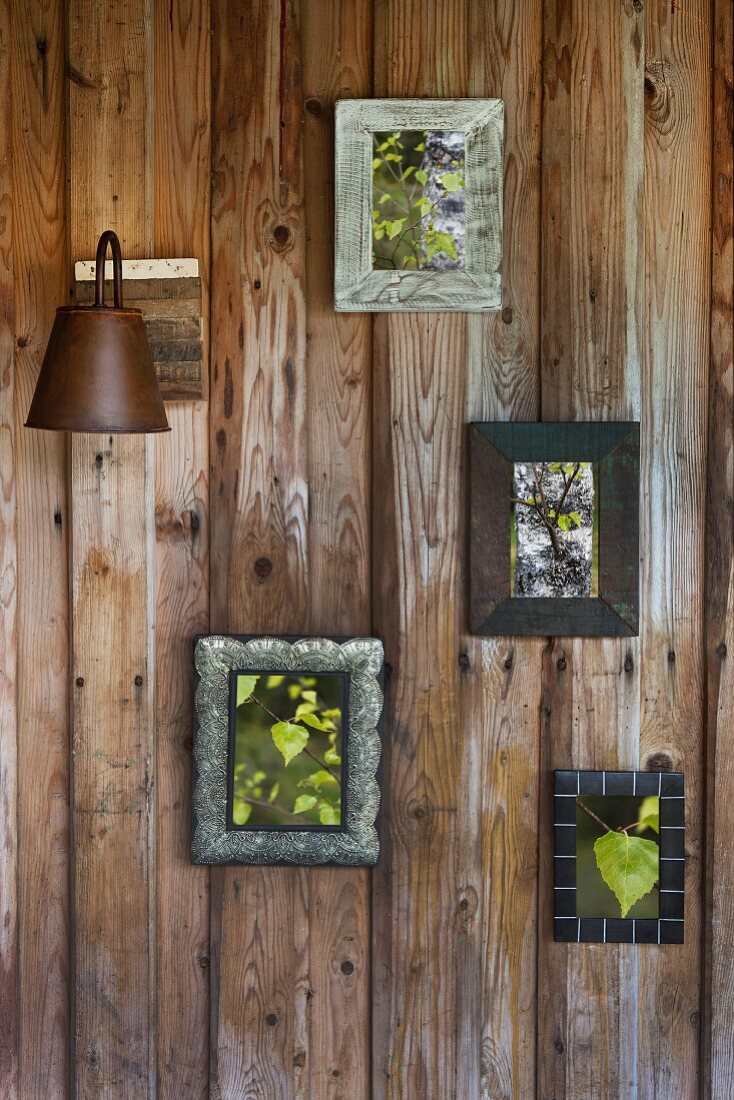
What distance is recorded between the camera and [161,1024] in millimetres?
1321

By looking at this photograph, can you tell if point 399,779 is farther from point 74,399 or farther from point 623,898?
point 74,399

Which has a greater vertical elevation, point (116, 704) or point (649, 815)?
point (116, 704)

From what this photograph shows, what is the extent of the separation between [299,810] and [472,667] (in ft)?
1.02

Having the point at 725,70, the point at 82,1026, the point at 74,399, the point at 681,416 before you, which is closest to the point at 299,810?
the point at 82,1026

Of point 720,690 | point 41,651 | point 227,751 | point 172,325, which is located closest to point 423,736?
point 227,751

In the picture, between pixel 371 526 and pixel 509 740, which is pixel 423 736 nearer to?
pixel 509 740

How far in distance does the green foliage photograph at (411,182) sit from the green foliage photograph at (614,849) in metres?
0.80

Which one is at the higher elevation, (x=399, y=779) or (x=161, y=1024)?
(x=399, y=779)

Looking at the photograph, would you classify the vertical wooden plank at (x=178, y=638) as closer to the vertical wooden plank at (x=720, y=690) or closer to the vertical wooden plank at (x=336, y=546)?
the vertical wooden plank at (x=336, y=546)

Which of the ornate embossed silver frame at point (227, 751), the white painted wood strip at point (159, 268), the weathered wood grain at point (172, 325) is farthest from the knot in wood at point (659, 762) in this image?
the white painted wood strip at point (159, 268)

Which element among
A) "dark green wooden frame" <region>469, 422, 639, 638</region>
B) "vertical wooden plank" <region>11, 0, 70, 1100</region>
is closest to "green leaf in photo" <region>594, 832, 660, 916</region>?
"dark green wooden frame" <region>469, 422, 639, 638</region>

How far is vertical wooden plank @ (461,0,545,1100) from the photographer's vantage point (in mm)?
1277

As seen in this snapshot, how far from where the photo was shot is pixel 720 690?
4.23ft

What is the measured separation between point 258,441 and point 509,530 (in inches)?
14.6
